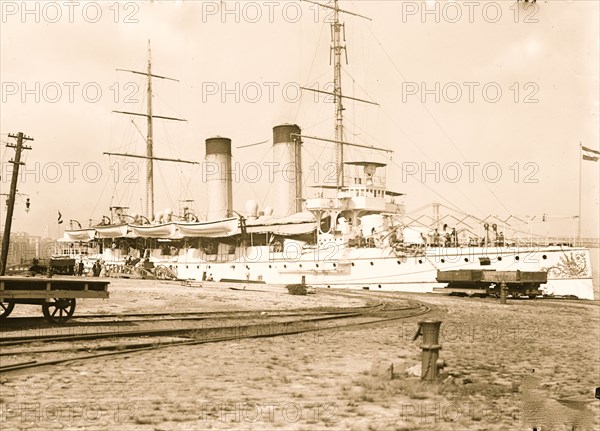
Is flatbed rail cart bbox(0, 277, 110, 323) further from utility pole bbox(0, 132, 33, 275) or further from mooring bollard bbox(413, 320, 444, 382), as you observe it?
utility pole bbox(0, 132, 33, 275)

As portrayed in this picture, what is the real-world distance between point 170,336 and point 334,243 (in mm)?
27748

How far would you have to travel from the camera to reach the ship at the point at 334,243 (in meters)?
31.6

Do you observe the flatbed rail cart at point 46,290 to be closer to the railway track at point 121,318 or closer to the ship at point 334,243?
the railway track at point 121,318

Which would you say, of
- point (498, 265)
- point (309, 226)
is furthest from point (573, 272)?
point (309, 226)

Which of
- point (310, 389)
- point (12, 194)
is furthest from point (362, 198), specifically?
point (310, 389)

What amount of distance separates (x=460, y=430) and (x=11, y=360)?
658 centimetres

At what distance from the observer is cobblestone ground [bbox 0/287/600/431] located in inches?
226

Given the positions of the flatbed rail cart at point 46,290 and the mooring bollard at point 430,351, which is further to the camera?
the flatbed rail cart at point 46,290

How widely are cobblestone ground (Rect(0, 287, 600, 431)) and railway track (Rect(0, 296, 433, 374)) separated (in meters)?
0.51

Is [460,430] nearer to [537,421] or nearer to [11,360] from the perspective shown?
[537,421]

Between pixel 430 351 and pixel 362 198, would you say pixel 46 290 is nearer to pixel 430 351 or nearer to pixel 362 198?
pixel 430 351

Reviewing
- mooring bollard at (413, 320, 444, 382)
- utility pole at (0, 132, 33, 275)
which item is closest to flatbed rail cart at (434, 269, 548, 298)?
mooring bollard at (413, 320, 444, 382)

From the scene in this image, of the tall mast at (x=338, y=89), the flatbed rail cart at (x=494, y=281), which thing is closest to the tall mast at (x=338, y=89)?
the tall mast at (x=338, y=89)

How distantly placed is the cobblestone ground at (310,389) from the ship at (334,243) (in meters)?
21.0
